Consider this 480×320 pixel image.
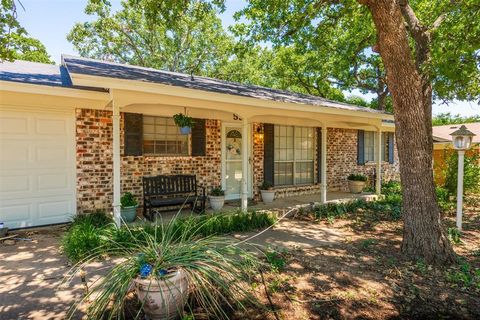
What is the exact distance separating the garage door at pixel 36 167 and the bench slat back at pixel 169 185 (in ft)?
4.93

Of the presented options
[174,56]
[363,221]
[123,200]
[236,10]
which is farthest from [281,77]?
[123,200]

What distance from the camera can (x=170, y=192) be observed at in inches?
265

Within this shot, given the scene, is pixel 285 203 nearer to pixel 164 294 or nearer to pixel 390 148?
pixel 164 294

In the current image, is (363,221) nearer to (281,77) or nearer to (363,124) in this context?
(363,124)

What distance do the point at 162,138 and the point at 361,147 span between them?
26.0 feet

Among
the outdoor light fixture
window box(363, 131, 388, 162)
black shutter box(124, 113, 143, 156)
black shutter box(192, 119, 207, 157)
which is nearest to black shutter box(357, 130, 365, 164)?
window box(363, 131, 388, 162)

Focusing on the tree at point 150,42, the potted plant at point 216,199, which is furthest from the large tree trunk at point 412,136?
the tree at point 150,42

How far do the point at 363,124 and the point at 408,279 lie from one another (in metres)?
6.27

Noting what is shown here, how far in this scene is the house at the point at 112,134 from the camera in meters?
5.18

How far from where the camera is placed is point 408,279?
3.97m

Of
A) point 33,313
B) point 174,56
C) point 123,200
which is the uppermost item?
point 174,56

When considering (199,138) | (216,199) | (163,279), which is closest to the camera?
(163,279)

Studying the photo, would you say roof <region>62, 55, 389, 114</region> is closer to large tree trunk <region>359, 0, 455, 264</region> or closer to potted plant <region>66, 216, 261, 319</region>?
large tree trunk <region>359, 0, 455, 264</region>

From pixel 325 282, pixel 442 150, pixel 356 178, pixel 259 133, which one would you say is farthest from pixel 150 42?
pixel 325 282
